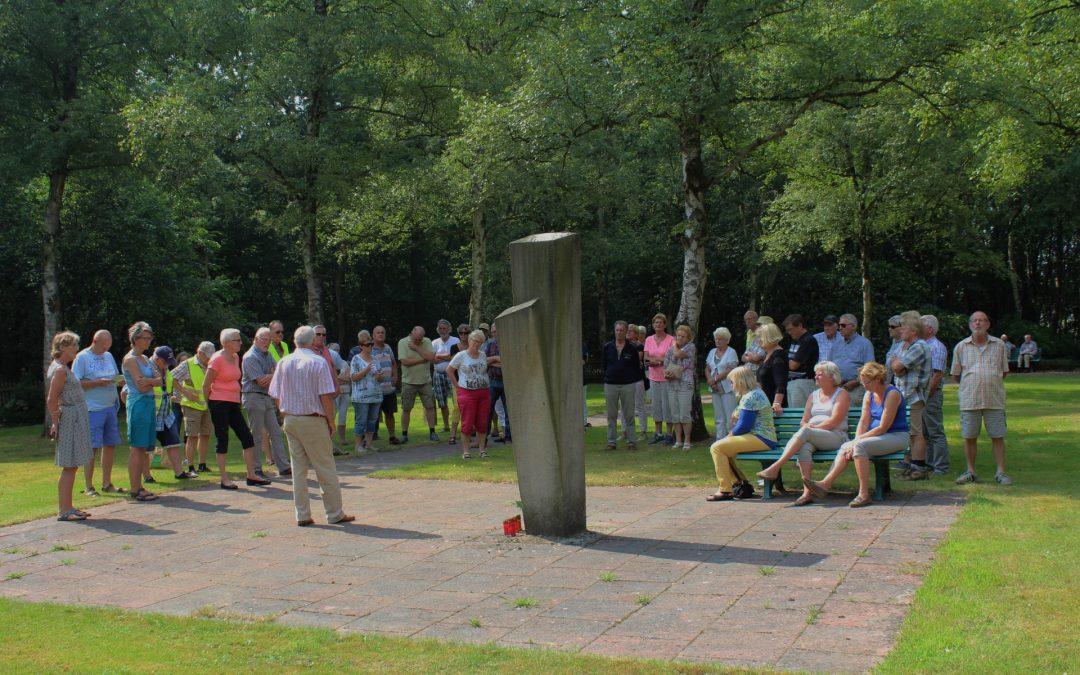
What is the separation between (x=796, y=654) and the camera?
15.5ft

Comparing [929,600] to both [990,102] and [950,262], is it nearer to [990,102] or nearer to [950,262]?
[990,102]

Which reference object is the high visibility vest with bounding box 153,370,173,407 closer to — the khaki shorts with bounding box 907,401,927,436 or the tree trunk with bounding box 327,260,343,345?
the khaki shorts with bounding box 907,401,927,436

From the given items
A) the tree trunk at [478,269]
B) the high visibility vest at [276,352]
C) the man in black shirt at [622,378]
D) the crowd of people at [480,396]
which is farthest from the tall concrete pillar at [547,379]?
the tree trunk at [478,269]

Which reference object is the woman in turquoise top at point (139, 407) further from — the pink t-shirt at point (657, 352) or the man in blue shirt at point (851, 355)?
the man in blue shirt at point (851, 355)

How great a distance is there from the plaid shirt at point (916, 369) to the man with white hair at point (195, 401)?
839 centimetres

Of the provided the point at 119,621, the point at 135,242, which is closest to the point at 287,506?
the point at 119,621

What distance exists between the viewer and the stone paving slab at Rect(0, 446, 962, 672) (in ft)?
17.2

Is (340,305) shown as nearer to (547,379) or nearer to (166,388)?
(166,388)

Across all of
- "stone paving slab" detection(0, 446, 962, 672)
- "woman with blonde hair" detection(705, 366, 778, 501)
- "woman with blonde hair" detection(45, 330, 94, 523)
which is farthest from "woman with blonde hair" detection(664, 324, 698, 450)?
"woman with blonde hair" detection(45, 330, 94, 523)

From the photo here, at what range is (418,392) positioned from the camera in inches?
621

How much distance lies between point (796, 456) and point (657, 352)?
16.1 feet

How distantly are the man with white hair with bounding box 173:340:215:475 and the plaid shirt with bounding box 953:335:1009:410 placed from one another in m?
8.93

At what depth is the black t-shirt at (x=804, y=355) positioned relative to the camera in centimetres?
1134

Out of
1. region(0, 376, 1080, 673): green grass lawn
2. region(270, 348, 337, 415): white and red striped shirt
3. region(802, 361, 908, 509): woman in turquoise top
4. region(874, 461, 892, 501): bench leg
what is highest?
region(270, 348, 337, 415): white and red striped shirt
